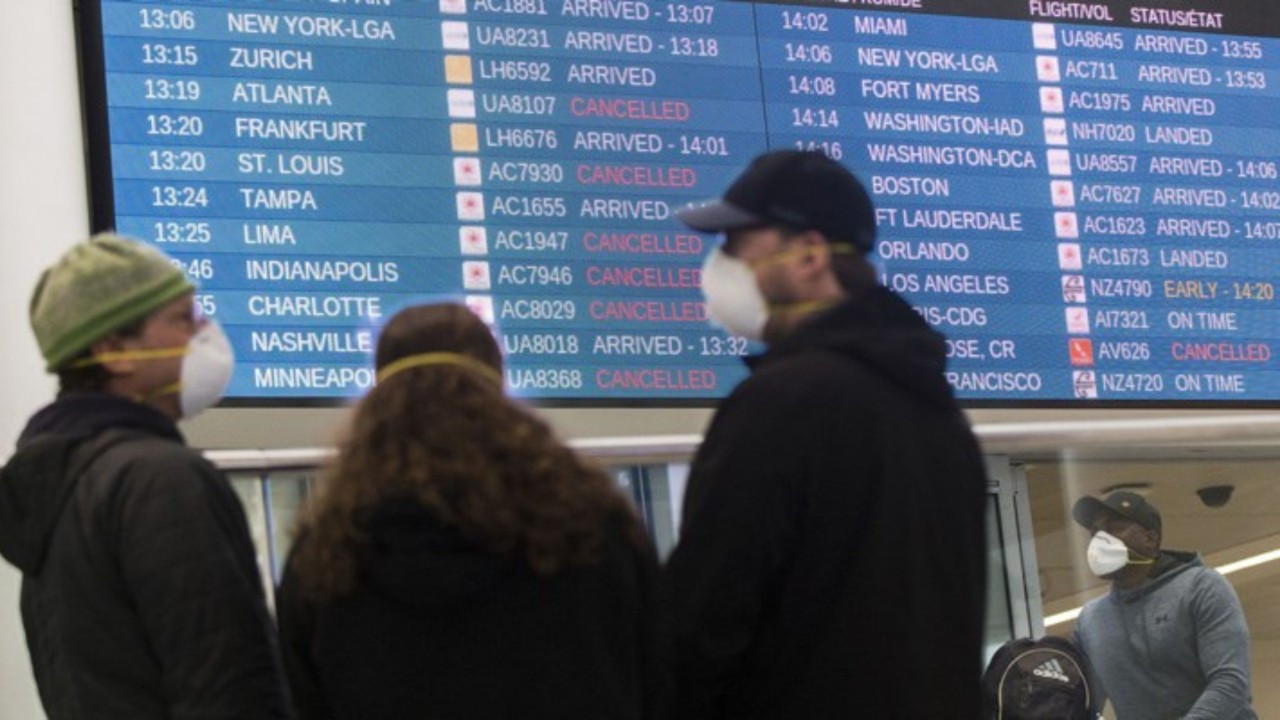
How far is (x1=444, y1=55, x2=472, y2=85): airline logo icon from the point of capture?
6164 millimetres

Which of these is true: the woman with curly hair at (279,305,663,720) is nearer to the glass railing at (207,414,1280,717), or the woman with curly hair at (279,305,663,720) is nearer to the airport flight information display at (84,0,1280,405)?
the glass railing at (207,414,1280,717)

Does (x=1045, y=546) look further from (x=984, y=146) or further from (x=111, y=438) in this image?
(x=111, y=438)

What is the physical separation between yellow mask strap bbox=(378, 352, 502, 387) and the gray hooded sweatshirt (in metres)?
3.24

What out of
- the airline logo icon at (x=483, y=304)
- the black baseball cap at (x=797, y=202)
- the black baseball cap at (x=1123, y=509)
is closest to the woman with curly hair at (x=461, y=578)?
the black baseball cap at (x=797, y=202)

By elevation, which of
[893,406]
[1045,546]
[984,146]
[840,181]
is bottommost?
[1045,546]

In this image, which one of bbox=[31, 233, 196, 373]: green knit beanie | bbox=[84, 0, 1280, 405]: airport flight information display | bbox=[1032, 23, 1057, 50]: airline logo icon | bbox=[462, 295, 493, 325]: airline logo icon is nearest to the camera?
bbox=[31, 233, 196, 373]: green knit beanie

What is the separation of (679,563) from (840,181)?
61 cm

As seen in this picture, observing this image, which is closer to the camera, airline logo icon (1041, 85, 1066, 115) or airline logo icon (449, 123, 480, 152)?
airline logo icon (449, 123, 480, 152)

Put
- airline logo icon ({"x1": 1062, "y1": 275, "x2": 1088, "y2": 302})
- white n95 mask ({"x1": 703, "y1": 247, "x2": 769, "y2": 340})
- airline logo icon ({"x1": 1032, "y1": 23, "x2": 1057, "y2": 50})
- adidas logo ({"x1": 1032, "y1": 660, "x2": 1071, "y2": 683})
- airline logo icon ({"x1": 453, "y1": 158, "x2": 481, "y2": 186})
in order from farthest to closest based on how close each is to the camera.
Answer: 1. airline logo icon ({"x1": 1032, "y1": 23, "x2": 1057, "y2": 50})
2. airline logo icon ({"x1": 1062, "y1": 275, "x2": 1088, "y2": 302})
3. airline logo icon ({"x1": 453, "y1": 158, "x2": 481, "y2": 186})
4. adidas logo ({"x1": 1032, "y1": 660, "x2": 1071, "y2": 683})
5. white n95 mask ({"x1": 703, "y1": 247, "x2": 769, "y2": 340})

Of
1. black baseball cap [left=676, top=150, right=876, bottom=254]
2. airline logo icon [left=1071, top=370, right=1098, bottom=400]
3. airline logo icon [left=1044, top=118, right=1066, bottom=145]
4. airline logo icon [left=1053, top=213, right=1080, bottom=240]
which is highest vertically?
airline logo icon [left=1044, top=118, right=1066, bottom=145]

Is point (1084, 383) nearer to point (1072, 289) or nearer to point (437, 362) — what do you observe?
point (1072, 289)

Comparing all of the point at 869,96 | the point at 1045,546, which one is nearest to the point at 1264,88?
the point at 869,96

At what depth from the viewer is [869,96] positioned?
6.66 metres

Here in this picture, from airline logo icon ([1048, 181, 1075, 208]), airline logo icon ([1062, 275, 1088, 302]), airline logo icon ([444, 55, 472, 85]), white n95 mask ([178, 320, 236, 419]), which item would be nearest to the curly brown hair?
white n95 mask ([178, 320, 236, 419])
